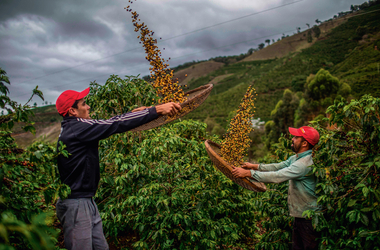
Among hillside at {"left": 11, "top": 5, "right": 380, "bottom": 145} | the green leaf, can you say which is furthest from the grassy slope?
the green leaf

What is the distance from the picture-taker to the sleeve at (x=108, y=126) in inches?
63.2

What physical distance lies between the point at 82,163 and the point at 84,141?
185 millimetres

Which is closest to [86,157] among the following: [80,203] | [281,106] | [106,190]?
[80,203]

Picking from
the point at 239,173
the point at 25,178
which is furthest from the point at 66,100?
the point at 239,173

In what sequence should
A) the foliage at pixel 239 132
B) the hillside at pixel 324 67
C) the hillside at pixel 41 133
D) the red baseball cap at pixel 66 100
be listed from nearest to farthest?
the red baseball cap at pixel 66 100 < the foliage at pixel 239 132 < the hillside at pixel 41 133 < the hillside at pixel 324 67

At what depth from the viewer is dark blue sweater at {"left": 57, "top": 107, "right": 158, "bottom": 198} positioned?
161 cm

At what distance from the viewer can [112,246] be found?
11.8 feet

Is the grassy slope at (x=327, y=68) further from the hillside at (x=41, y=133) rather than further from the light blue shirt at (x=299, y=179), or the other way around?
the light blue shirt at (x=299, y=179)

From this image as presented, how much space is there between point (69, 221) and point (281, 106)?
127 ft

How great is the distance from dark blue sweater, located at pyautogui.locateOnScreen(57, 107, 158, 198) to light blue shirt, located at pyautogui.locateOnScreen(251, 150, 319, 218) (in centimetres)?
150

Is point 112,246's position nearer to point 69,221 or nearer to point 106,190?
point 106,190

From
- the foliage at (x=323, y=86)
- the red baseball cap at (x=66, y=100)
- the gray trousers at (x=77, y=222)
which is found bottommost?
the foliage at (x=323, y=86)

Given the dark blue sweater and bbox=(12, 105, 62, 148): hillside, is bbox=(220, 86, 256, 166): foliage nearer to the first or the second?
the dark blue sweater

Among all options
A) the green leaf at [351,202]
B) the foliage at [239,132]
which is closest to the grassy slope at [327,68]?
the foliage at [239,132]
